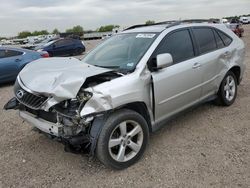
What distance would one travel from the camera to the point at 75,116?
3221mm

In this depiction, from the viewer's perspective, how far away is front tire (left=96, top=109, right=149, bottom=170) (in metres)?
3.38

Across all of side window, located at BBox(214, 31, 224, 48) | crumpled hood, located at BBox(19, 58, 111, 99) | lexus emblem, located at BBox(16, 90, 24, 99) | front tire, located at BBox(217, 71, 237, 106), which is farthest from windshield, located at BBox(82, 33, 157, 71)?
front tire, located at BBox(217, 71, 237, 106)

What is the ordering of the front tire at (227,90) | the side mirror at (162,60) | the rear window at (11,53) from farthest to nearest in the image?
the rear window at (11,53) → the front tire at (227,90) → the side mirror at (162,60)

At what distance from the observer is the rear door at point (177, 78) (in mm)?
4020

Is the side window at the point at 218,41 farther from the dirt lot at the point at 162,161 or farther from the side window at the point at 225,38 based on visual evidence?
the dirt lot at the point at 162,161

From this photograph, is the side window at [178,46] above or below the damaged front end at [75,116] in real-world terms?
above

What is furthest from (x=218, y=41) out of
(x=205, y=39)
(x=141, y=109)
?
(x=141, y=109)

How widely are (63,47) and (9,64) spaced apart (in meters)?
11.7

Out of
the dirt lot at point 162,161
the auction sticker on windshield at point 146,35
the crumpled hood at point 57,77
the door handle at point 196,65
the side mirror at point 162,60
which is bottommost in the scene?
Result: the dirt lot at point 162,161

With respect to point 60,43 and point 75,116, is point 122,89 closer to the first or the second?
point 75,116

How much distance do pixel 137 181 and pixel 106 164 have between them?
41 centimetres

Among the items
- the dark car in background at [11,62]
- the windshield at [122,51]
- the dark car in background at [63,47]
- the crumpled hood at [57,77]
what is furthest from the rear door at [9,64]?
the dark car in background at [63,47]

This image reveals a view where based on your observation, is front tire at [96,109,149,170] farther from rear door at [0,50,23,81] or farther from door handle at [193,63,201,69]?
rear door at [0,50,23,81]

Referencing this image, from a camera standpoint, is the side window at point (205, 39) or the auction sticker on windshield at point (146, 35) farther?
the side window at point (205, 39)
